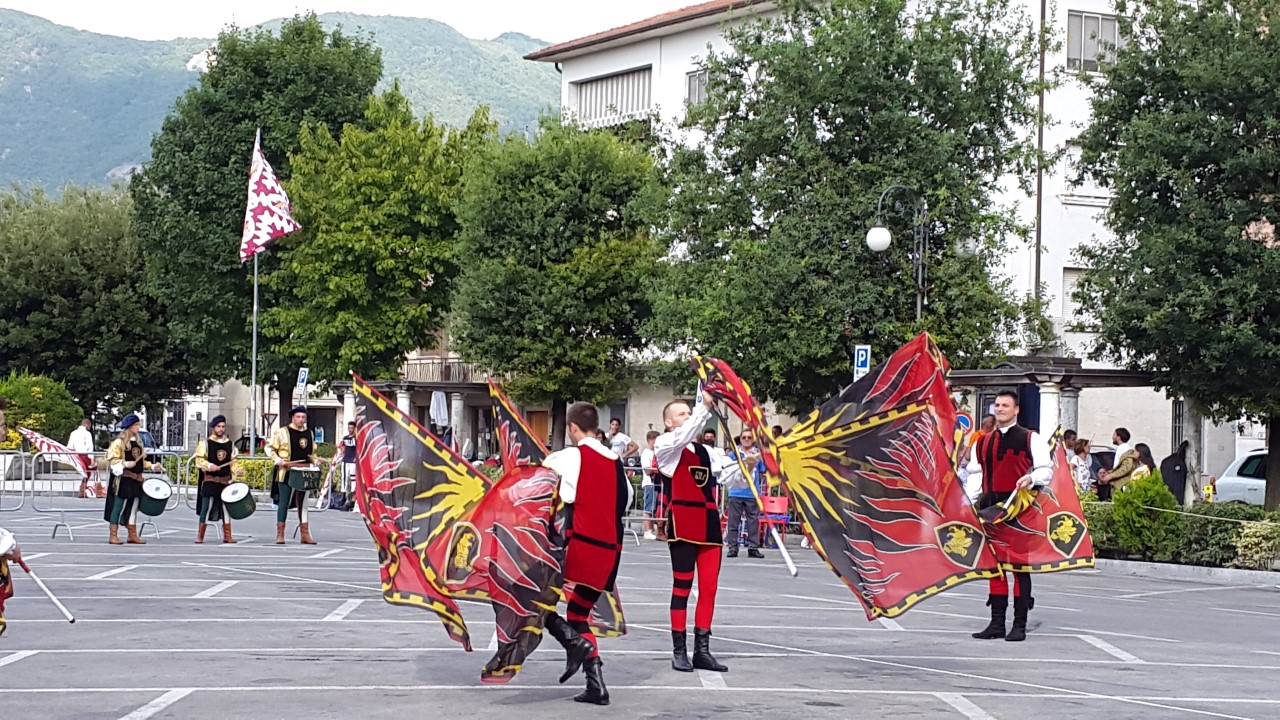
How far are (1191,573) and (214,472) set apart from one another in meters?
13.6

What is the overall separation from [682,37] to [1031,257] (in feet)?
51.5

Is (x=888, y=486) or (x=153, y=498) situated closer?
(x=888, y=486)

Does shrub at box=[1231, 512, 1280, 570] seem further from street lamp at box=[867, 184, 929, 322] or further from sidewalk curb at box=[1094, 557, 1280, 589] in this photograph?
street lamp at box=[867, 184, 929, 322]

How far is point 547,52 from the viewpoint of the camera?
65.8m

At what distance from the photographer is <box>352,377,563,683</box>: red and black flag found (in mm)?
10492

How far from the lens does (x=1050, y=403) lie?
33.5 meters

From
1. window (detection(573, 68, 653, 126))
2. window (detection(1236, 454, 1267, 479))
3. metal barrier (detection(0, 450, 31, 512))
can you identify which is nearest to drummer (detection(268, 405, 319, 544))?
metal barrier (detection(0, 450, 31, 512))

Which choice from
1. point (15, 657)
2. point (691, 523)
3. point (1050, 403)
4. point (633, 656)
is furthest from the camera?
point (1050, 403)

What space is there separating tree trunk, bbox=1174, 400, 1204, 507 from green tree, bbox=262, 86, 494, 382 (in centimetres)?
2102

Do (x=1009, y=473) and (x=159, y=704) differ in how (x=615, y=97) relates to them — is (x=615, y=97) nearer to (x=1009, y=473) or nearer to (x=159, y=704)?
(x=1009, y=473)

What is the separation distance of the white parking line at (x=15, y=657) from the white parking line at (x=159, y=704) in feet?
6.03

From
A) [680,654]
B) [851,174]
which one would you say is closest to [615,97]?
[851,174]

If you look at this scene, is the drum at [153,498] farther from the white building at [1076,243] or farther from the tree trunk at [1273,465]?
the white building at [1076,243]

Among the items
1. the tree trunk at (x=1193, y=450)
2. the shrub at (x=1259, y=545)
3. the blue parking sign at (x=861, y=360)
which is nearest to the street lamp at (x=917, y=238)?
the blue parking sign at (x=861, y=360)
